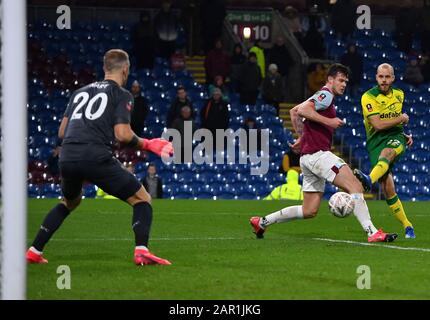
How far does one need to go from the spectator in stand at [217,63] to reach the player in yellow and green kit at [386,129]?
13.5 metres

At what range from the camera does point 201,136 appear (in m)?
24.9

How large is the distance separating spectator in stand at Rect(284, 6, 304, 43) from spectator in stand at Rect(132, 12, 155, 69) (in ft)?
16.0

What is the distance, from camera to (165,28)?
87.7 ft

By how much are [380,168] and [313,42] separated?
53.2 feet

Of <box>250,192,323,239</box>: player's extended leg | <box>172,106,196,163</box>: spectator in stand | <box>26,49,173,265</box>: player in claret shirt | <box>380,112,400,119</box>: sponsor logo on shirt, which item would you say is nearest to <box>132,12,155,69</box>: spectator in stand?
<box>172,106,196,163</box>: spectator in stand

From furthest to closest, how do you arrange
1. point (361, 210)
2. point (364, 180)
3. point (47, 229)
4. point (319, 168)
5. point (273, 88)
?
point (273, 88)
point (364, 180)
point (319, 168)
point (361, 210)
point (47, 229)

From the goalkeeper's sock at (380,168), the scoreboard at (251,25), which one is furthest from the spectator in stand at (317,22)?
the goalkeeper's sock at (380,168)

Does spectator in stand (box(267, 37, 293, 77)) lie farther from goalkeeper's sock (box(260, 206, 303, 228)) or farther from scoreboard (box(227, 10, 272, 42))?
goalkeeper's sock (box(260, 206, 303, 228))

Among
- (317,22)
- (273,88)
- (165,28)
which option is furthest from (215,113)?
(317,22)

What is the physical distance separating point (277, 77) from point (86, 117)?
58.5 ft

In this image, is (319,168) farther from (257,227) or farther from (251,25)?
(251,25)

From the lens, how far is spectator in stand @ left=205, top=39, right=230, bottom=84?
86.8 ft
